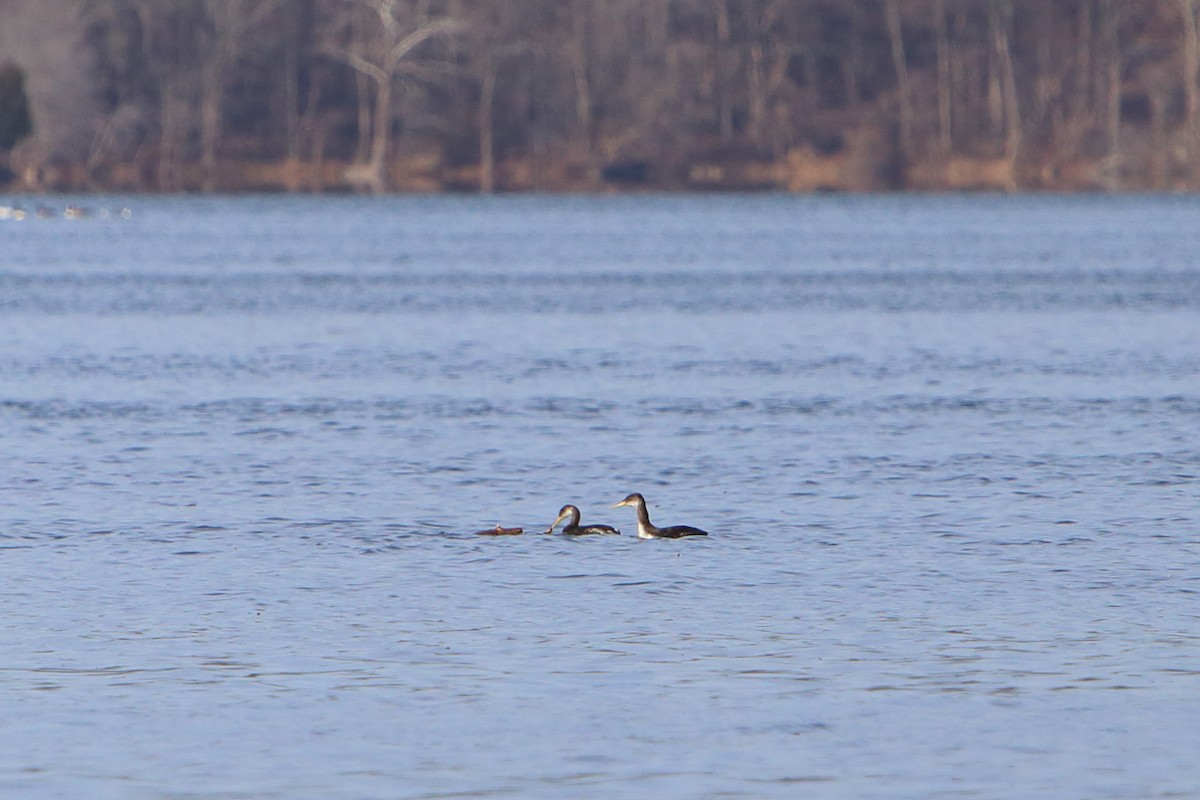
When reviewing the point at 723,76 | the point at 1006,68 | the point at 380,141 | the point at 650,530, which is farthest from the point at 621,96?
the point at 650,530

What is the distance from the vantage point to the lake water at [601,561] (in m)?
11.7

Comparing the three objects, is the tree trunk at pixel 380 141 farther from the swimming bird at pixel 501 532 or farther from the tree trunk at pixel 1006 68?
the swimming bird at pixel 501 532

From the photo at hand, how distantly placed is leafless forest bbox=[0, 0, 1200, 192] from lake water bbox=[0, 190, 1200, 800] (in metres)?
78.0

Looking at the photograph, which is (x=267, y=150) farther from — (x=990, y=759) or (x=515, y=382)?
(x=990, y=759)

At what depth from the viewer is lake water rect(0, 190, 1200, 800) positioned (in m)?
11.7

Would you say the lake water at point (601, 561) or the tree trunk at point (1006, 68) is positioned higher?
the tree trunk at point (1006, 68)

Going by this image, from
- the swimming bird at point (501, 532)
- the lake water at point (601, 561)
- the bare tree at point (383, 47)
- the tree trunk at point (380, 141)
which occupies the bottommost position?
the lake water at point (601, 561)

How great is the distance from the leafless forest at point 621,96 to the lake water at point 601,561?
77998mm

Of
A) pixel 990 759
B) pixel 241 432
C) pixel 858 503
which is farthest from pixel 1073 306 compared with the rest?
pixel 990 759

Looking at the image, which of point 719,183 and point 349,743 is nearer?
point 349,743

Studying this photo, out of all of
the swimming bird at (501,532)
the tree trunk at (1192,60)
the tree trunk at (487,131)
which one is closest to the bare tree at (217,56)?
the tree trunk at (487,131)

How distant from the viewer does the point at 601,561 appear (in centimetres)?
1744

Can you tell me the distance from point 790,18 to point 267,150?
101ft

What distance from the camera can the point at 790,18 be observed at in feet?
422
